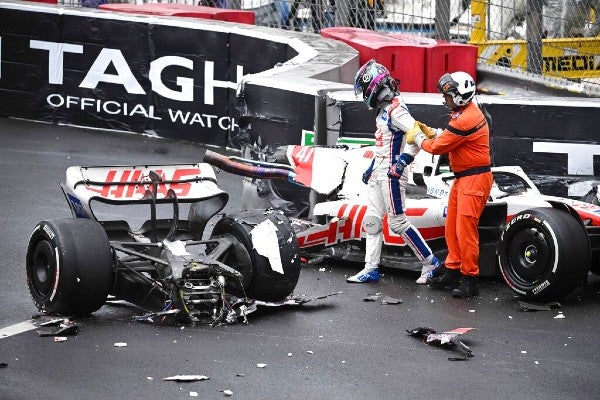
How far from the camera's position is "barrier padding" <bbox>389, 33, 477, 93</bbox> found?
15836 millimetres

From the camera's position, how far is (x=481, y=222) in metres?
10.9

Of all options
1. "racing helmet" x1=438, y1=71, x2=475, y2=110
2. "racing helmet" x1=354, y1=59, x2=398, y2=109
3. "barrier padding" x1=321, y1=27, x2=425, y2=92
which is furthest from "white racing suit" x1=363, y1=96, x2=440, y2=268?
"barrier padding" x1=321, y1=27, x2=425, y2=92

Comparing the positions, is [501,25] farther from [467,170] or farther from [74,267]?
[74,267]

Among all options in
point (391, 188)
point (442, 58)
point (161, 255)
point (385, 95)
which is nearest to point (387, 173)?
point (391, 188)

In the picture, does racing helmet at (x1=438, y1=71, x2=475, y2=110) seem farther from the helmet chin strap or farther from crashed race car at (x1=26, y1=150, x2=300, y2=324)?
crashed race car at (x1=26, y1=150, x2=300, y2=324)

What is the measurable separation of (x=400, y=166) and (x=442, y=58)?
5606mm

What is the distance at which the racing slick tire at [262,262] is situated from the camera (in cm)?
940

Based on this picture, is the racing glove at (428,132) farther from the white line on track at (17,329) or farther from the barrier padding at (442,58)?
the barrier padding at (442,58)

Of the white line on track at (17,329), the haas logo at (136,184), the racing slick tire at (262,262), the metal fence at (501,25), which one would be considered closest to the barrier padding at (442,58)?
the metal fence at (501,25)

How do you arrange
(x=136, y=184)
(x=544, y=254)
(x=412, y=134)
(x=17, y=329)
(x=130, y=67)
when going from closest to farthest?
(x=17, y=329) → (x=136, y=184) → (x=544, y=254) → (x=412, y=134) → (x=130, y=67)

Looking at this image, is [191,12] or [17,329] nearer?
[17,329]

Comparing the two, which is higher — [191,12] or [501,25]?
[191,12]

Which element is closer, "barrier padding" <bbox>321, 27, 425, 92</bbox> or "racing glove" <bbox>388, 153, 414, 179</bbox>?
"racing glove" <bbox>388, 153, 414, 179</bbox>

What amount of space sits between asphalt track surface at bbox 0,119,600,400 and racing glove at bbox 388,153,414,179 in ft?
3.13
